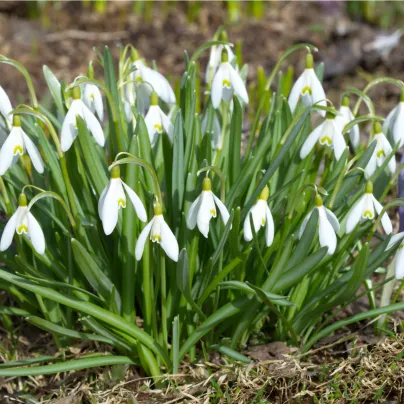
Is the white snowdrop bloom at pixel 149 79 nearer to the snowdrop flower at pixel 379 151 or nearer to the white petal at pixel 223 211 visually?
the white petal at pixel 223 211

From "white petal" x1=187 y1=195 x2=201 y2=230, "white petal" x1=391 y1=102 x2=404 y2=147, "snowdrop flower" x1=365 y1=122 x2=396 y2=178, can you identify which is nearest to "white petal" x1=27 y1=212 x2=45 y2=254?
"white petal" x1=187 y1=195 x2=201 y2=230

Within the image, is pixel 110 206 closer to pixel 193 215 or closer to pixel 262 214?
pixel 193 215

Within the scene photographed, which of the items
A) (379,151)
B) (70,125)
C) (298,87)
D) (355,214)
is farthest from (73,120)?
(379,151)

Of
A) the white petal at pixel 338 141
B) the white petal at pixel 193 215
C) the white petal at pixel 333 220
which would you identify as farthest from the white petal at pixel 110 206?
the white petal at pixel 338 141

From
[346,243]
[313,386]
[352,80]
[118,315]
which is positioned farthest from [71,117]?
[352,80]

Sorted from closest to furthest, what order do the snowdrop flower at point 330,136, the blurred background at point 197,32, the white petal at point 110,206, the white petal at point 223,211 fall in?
the white petal at point 110,206
the white petal at point 223,211
the snowdrop flower at point 330,136
the blurred background at point 197,32

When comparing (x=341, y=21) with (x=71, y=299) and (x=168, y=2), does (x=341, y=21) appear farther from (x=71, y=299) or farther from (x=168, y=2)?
(x=71, y=299)
